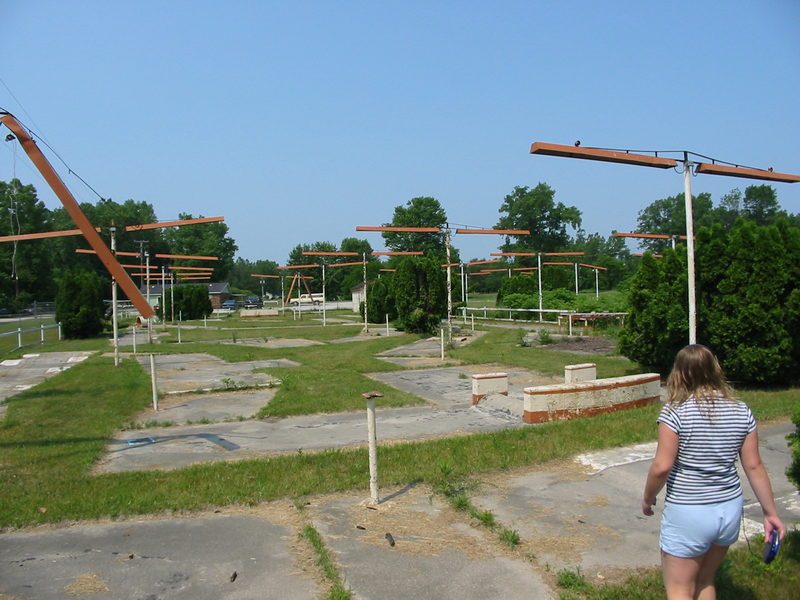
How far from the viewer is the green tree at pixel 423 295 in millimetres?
31953

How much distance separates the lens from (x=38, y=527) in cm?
562

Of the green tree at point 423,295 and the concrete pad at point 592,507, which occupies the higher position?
the green tree at point 423,295

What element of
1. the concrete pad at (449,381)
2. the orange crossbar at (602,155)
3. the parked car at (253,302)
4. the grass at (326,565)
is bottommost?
the concrete pad at (449,381)

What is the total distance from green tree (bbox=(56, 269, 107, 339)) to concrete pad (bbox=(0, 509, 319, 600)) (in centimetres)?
3291

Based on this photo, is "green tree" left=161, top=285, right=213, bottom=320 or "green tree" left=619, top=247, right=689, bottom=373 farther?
"green tree" left=161, top=285, right=213, bottom=320

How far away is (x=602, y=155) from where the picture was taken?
1074 centimetres

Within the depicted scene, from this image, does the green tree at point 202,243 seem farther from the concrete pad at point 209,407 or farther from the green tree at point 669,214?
the concrete pad at point 209,407

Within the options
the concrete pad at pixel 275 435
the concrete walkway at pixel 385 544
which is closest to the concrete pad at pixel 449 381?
the concrete pad at pixel 275 435

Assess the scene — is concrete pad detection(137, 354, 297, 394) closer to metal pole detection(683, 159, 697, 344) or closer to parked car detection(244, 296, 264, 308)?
metal pole detection(683, 159, 697, 344)

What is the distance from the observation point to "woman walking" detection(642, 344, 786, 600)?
10.2ft

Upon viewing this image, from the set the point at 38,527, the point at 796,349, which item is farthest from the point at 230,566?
the point at 796,349

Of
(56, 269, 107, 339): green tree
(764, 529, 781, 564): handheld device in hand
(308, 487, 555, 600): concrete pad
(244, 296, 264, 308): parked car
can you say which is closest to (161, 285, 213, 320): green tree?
(56, 269, 107, 339): green tree

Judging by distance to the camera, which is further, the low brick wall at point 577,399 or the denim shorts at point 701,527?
the low brick wall at point 577,399

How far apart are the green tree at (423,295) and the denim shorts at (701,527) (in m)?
28.5
